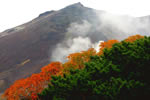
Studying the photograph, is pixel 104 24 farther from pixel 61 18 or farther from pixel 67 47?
pixel 67 47

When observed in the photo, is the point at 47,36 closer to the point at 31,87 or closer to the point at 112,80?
the point at 31,87

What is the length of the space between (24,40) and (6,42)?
15089 millimetres

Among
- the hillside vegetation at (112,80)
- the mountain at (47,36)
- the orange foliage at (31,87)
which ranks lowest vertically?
the mountain at (47,36)

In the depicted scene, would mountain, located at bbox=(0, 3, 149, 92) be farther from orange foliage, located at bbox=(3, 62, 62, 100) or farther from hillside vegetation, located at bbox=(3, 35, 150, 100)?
hillside vegetation, located at bbox=(3, 35, 150, 100)

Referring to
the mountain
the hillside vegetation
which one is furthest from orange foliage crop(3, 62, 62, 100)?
the mountain

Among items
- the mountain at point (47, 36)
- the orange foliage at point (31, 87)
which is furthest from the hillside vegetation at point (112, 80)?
the mountain at point (47, 36)

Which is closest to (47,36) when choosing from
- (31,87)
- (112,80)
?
(31,87)

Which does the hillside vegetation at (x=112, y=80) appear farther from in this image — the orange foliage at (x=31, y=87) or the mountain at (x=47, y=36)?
the mountain at (x=47, y=36)

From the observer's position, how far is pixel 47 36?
115875 mm

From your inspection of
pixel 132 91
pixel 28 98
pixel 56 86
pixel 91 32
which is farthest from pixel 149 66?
pixel 91 32

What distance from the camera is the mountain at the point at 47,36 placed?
82419 mm

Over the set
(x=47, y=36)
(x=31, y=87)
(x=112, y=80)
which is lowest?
(x=47, y=36)

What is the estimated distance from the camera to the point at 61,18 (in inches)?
5517

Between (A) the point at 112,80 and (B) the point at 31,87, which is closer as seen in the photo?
(A) the point at 112,80
